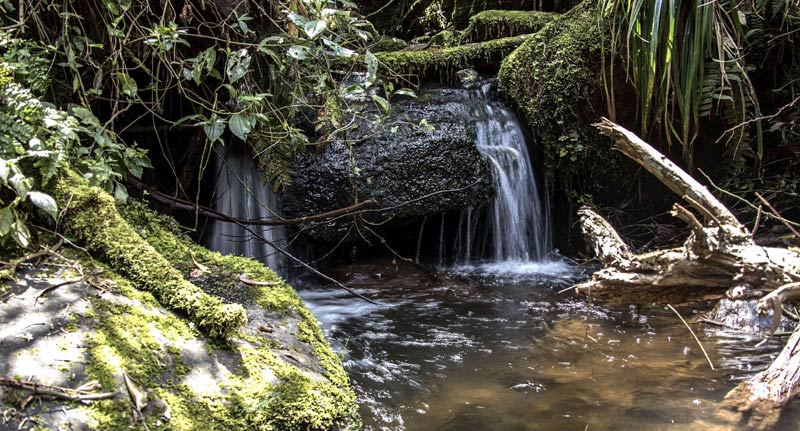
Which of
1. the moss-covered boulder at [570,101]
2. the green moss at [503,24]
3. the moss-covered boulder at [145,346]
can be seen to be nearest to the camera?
the moss-covered boulder at [145,346]

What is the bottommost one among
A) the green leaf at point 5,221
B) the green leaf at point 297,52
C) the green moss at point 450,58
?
the green leaf at point 5,221

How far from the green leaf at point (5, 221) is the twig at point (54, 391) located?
0.58m

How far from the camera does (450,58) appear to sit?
23.1 feet

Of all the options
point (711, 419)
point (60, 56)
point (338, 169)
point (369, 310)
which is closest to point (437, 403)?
point (711, 419)

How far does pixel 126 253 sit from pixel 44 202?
349 mm

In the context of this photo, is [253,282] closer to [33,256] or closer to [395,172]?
[33,256]

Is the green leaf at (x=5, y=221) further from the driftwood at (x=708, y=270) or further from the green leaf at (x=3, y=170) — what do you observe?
the driftwood at (x=708, y=270)

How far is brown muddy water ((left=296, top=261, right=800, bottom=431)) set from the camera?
279cm

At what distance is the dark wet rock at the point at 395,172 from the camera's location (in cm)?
563

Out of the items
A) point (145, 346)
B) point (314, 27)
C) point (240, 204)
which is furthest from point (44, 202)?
point (240, 204)

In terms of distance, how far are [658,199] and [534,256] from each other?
1.44 metres

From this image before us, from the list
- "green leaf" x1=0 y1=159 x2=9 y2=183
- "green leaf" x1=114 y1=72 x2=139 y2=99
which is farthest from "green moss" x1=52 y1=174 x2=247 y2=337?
"green leaf" x1=114 y1=72 x2=139 y2=99

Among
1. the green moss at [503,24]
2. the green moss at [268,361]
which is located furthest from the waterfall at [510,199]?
the green moss at [268,361]

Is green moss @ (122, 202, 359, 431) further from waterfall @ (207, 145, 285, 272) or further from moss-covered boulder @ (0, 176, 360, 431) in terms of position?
waterfall @ (207, 145, 285, 272)
